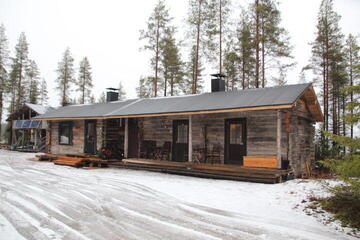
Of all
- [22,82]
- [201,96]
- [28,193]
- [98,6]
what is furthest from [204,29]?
[22,82]

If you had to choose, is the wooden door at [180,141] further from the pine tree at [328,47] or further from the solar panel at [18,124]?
the solar panel at [18,124]

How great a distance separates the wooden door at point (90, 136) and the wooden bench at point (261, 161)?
31.1 ft

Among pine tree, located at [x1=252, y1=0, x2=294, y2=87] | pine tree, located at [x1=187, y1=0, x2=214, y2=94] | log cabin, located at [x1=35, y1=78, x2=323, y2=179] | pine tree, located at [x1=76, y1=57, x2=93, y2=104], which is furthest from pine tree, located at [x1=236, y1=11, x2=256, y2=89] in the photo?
pine tree, located at [x1=76, y1=57, x2=93, y2=104]

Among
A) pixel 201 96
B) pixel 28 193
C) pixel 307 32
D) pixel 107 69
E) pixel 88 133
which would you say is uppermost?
pixel 107 69

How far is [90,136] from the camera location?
16.1 meters

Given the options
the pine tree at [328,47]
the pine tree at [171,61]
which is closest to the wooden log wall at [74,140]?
the pine tree at [171,61]

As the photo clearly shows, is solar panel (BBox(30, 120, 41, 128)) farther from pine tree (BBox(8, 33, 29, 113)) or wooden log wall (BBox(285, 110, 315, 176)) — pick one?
wooden log wall (BBox(285, 110, 315, 176))

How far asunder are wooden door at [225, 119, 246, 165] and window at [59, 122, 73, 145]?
10.7m

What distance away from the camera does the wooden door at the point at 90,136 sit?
15.9 metres

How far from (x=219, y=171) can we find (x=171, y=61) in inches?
661

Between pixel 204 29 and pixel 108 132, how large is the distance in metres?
10.9

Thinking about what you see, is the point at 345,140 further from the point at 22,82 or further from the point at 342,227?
the point at 22,82

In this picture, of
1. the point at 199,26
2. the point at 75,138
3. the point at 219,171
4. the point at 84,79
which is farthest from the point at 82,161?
the point at 84,79

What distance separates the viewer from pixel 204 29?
2041 centimetres
